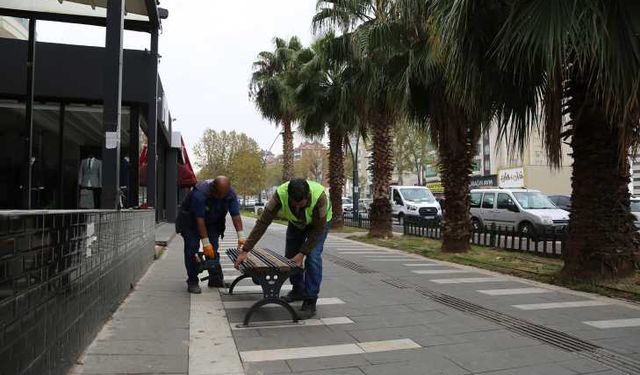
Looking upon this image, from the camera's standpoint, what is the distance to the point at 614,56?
680 cm

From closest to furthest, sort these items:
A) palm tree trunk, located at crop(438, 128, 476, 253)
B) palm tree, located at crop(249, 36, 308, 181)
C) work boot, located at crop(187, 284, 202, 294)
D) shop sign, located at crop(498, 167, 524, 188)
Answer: work boot, located at crop(187, 284, 202, 294) → palm tree trunk, located at crop(438, 128, 476, 253) → palm tree, located at crop(249, 36, 308, 181) → shop sign, located at crop(498, 167, 524, 188)

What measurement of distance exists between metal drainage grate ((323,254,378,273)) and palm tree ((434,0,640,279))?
11.2 ft

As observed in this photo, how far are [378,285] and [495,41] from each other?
388 centimetres

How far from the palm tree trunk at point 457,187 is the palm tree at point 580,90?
4388 millimetres

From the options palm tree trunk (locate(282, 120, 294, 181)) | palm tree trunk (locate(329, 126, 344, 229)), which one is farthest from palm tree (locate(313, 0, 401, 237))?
palm tree trunk (locate(282, 120, 294, 181))

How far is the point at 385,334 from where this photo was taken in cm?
568

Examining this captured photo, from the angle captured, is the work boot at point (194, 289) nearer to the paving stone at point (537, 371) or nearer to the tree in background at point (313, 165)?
the paving stone at point (537, 371)

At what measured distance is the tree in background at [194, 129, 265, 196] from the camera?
60875mm

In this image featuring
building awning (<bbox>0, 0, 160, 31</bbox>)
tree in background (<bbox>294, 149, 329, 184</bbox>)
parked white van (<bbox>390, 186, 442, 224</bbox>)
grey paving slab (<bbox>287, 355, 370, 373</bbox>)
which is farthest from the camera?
tree in background (<bbox>294, 149, 329, 184</bbox>)

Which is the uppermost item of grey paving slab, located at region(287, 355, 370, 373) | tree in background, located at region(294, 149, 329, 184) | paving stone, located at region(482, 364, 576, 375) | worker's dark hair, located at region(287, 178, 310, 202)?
tree in background, located at region(294, 149, 329, 184)

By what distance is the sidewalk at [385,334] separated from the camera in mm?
4625

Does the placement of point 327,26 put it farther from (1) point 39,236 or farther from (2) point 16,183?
(1) point 39,236

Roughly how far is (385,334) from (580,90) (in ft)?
17.2

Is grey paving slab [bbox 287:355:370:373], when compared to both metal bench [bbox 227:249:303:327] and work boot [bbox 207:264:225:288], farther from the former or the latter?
work boot [bbox 207:264:225:288]
